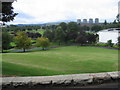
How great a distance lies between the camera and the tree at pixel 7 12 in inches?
267

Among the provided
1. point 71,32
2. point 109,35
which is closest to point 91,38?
point 109,35

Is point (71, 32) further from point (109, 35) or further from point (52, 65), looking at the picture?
point (52, 65)

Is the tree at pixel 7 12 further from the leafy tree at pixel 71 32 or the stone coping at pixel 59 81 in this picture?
the leafy tree at pixel 71 32

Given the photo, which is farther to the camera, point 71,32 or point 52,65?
point 71,32

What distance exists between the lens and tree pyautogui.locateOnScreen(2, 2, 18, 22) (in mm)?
6774

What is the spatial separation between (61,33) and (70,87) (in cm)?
4558

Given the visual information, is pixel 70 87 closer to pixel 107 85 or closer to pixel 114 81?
pixel 107 85

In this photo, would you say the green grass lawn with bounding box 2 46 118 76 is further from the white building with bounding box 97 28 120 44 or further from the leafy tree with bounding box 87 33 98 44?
the leafy tree with bounding box 87 33 98 44

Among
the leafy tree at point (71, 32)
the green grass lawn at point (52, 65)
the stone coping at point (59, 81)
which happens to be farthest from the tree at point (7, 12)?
the leafy tree at point (71, 32)

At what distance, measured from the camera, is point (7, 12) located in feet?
23.6

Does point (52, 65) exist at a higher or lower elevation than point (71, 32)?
lower

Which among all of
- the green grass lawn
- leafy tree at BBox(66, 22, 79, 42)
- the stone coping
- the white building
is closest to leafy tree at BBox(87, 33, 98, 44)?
the white building

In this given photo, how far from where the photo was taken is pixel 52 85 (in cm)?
365

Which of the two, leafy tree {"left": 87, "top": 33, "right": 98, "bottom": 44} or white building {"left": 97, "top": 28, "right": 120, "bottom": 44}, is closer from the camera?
white building {"left": 97, "top": 28, "right": 120, "bottom": 44}
